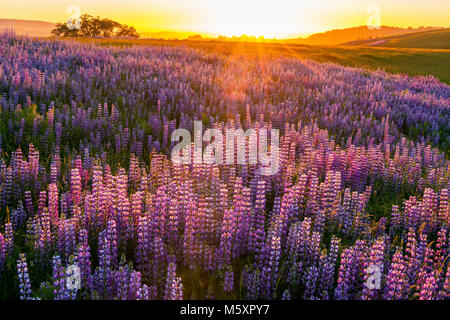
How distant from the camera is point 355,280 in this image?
3002 millimetres

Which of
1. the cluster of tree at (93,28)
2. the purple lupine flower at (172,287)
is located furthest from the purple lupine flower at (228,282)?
the cluster of tree at (93,28)

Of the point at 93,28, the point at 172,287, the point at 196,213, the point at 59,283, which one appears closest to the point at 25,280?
the point at 59,283

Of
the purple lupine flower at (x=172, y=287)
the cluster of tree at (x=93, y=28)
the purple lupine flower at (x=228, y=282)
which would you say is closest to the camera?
the purple lupine flower at (x=172, y=287)

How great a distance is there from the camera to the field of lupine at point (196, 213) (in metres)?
2.94

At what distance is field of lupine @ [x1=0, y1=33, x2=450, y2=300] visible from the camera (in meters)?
2.94

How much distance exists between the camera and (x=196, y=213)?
138 inches

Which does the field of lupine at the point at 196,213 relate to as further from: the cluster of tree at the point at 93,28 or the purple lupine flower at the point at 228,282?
the cluster of tree at the point at 93,28

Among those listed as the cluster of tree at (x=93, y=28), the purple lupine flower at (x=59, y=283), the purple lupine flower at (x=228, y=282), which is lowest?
the purple lupine flower at (x=228, y=282)

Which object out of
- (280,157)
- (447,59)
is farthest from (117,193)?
(447,59)

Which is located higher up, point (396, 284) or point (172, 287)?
point (172, 287)

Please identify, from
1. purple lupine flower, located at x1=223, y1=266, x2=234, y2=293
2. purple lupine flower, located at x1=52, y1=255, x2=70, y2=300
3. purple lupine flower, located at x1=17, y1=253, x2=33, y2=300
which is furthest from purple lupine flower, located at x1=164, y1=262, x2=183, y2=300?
purple lupine flower, located at x1=17, y1=253, x2=33, y2=300

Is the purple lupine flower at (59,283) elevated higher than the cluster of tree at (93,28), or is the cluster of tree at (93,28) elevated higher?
the cluster of tree at (93,28)

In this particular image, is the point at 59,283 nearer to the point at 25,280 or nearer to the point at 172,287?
the point at 25,280

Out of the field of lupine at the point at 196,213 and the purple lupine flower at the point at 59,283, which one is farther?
the field of lupine at the point at 196,213
